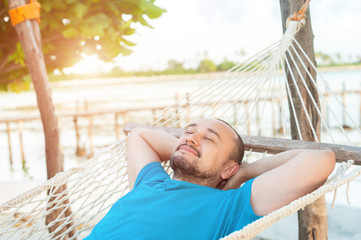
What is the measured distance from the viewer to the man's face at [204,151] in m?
1.15

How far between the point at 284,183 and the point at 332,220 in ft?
6.39

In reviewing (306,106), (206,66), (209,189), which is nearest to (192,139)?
(209,189)

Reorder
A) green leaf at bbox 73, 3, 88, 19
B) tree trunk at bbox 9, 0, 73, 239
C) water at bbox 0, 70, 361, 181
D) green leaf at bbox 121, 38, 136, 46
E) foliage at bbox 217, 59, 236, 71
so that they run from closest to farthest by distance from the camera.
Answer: tree trunk at bbox 9, 0, 73, 239 → green leaf at bbox 73, 3, 88, 19 → green leaf at bbox 121, 38, 136, 46 → water at bbox 0, 70, 361, 181 → foliage at bbox 217, 59, 236, 71

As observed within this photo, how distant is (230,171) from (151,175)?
0.24 meters

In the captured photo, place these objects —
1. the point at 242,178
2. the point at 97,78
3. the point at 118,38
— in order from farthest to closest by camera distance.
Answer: the point at 97,78 < the point at 118,38 < the point at 242,178

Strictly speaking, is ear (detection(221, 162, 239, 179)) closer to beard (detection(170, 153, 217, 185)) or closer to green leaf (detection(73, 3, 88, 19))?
beard (detection(170, 153, 217, 185))

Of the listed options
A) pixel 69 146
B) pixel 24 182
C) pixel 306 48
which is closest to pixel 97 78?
pixel 69 146

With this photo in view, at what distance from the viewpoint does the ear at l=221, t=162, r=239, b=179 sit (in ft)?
3.86

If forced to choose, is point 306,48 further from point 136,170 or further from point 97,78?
point 97,78

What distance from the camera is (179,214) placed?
1050 millimetres

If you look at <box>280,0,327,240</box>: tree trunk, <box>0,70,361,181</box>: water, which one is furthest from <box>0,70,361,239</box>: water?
<box>280,0,327,240</box>: tree trunk

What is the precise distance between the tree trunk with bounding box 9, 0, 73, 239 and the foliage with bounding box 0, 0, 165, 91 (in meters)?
0.47

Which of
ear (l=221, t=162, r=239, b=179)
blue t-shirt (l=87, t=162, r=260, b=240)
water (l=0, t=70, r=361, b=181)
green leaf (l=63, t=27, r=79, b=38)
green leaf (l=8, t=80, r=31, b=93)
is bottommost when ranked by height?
water (l=0, t=70, r=361, b=181)

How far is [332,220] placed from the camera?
269cm
